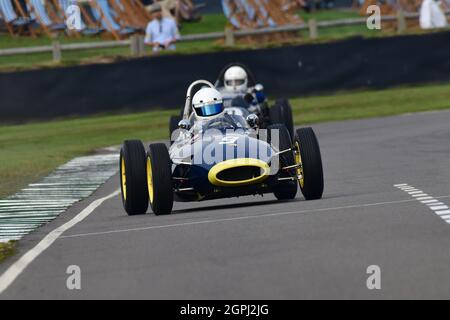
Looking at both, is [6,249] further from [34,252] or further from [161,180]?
[161,180]

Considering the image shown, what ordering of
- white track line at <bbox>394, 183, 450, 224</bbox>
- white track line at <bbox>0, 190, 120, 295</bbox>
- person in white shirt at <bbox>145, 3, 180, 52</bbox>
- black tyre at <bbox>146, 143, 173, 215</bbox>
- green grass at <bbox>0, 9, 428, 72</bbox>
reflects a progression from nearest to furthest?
white track line at <bbox>0, 190, 120, 295</bbox> → white track line at <bbox>394, 183, 450, 224</bbox> → black tyre at <bbox>146, 143, 173, 215</bbox> → green grass at <bbox>0, 9, 428, 72</bbox> → person in white shirt at <bbox>145, 3, 180, 52</bbox>

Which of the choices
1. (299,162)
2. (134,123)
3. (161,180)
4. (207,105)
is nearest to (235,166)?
(161,180)

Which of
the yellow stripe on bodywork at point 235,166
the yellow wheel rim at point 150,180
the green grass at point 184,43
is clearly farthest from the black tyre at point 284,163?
the green grass at point 184,43

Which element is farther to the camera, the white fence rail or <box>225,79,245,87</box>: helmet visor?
the white fence rail

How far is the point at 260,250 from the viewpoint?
9125mm

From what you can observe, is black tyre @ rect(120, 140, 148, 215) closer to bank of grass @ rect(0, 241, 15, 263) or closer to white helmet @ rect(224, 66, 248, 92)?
bank of grass @ rect(0, 241, 15, 263)

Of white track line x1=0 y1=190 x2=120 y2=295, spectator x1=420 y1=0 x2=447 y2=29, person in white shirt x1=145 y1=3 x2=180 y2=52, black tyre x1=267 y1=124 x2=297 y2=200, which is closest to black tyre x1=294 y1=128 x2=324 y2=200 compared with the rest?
black tyre x1=267 y1=124 x2=297 y2=200

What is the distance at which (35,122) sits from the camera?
94.8ft

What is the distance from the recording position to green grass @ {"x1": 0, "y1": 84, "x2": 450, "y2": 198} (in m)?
25.0

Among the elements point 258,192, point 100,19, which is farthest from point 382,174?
point 100,19

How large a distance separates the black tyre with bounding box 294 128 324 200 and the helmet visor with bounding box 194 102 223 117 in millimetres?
1370

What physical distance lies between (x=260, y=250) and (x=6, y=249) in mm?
2559
